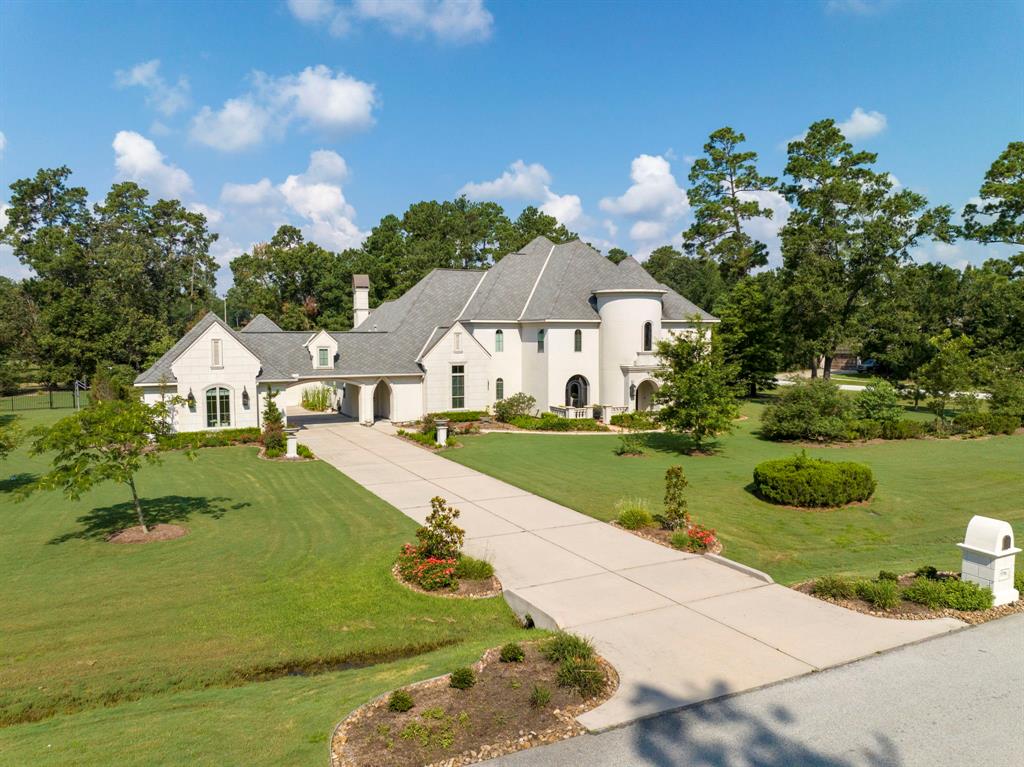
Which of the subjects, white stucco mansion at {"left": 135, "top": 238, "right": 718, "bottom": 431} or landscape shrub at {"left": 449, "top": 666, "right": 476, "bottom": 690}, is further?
white stucco mansion at {"left": 135, "top": 238, "right": 718, "bottom": 431}

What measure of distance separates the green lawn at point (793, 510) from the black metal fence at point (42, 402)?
36.0 metres

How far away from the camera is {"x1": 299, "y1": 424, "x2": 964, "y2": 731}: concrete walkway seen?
29.0 ft

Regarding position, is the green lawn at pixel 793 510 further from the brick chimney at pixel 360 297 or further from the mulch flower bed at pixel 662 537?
the brick chimney at pixel 360 297

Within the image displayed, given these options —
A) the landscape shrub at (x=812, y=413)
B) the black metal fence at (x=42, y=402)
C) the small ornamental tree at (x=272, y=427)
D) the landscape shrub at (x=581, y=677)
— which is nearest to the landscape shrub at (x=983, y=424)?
the landscape shrub at (x=812, y=413)

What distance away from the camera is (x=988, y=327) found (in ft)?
188

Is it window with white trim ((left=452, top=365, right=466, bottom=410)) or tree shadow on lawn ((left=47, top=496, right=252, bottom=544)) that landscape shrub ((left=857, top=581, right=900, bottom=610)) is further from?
window with white trim ((left=452, top=365, right=466, bottom=410))

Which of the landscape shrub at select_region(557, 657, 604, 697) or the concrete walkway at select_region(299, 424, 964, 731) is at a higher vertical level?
the landscape shrub at select_region(557, 657, 604, 697)

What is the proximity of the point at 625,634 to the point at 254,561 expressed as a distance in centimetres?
854

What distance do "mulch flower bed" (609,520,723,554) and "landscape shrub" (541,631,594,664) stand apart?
6.29 m

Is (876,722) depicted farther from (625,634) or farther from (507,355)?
(507,355)

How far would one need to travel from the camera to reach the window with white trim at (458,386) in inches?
1502

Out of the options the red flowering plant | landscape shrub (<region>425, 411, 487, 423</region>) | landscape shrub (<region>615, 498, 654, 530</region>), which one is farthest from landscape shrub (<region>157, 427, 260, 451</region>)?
landscape shrub (<region>615, 498, 654, 530</region>)

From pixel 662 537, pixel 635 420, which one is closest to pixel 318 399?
pixel 635 420

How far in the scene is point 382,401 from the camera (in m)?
40.1
